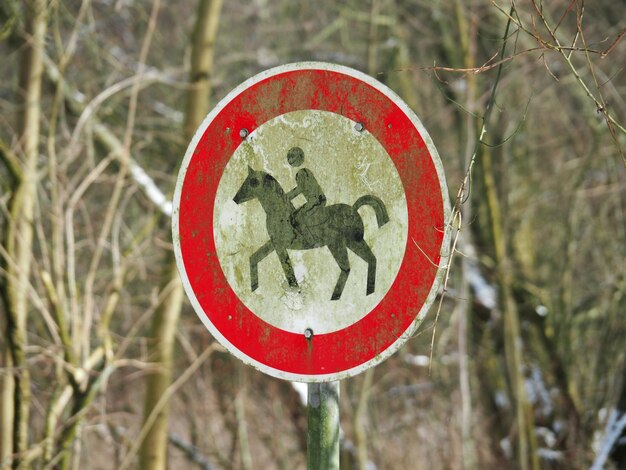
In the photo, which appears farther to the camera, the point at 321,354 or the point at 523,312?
the point at 523,312

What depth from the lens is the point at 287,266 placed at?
66.2 inches

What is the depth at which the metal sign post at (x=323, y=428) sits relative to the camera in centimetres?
162

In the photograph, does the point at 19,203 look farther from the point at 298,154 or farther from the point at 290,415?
the point at 290,415

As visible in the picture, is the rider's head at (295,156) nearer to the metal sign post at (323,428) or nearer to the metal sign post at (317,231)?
the metal sign post at (317,231)

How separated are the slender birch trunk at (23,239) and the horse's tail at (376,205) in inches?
72.2

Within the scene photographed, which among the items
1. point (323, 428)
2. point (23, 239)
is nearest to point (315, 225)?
point (323, 428)

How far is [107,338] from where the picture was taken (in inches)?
128

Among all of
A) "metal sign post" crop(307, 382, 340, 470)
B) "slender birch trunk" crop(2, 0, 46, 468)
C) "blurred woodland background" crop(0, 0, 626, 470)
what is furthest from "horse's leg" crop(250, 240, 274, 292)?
"blurred woodland background" crop(0, 0, 626, 470)

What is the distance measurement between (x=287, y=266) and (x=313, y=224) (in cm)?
10

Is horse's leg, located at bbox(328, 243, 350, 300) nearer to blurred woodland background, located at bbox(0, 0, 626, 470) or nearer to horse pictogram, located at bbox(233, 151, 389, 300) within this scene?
horse pictogram, located at bbox(233, 151, 389, 300)

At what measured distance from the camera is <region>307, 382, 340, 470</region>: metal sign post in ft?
5.31

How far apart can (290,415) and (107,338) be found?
12.2 feet

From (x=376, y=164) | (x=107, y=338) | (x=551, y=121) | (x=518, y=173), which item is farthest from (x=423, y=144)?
(x=551, y=121)

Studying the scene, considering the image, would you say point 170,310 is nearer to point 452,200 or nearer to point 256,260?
point 452,200
